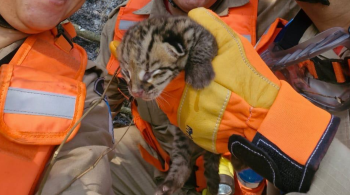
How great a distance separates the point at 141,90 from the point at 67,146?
20.0 inches

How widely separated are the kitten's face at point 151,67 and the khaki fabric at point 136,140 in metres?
0.76

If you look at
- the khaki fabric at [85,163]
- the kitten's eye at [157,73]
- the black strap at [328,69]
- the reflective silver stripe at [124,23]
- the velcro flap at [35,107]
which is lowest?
the khaki fabric at [85,163]

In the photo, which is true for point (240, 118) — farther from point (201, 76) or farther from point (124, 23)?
point (124, 23)

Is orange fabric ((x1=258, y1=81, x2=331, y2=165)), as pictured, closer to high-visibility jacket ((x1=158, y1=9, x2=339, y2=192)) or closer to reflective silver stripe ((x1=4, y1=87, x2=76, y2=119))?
high-visibility jacket ((x1=158, y1=9, x2=339, y2=192))

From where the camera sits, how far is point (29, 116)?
1675 mm

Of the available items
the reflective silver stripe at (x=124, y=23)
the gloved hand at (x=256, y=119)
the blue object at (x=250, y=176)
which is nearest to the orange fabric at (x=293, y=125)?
the gloved hand at (x=256, y=119)

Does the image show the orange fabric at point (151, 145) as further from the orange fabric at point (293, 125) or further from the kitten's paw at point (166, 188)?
the orange fabric at point (293, 125)

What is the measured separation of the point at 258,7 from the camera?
293 cm

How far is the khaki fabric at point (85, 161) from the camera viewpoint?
1713 mm

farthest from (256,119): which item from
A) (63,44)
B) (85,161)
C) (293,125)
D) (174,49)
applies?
(63,44)

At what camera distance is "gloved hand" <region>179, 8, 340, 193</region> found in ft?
5.08

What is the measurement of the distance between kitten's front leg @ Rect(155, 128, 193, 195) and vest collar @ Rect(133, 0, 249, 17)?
102 centimetres

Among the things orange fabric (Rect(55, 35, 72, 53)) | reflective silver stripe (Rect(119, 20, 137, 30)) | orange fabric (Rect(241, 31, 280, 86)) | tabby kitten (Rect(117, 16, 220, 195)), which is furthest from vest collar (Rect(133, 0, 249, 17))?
orange fabric (Rect(241, 31, 280, 86))

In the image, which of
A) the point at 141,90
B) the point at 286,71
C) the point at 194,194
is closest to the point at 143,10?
the point at 141,90
